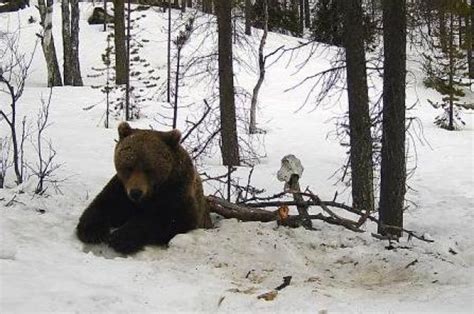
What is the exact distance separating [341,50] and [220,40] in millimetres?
3491

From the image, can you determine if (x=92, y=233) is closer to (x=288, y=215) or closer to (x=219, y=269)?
(x=219, y=269)

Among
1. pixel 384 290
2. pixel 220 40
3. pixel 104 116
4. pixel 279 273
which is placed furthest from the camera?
pixel 104 116

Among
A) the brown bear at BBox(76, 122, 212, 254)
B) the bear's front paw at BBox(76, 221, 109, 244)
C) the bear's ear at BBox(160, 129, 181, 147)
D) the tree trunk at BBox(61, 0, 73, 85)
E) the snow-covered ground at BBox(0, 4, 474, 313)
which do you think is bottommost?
the snow-covered ground at BBox(0, 4, 474, 313)

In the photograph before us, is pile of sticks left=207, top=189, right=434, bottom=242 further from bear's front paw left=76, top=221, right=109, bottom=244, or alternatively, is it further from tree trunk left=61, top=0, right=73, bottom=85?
tree trunk left=61, top=0, right=73, bottom=85

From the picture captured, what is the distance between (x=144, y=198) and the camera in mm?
4812

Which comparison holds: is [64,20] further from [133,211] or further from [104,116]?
[133,211]

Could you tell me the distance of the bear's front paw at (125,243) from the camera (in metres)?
4.65

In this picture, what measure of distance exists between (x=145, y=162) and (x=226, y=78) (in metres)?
9.04

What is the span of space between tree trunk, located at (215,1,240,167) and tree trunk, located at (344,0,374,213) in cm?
412

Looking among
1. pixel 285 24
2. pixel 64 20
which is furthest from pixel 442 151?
pixel 285 24

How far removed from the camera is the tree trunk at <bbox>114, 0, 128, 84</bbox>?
23.6 meters

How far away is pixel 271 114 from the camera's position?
2472 centimetres

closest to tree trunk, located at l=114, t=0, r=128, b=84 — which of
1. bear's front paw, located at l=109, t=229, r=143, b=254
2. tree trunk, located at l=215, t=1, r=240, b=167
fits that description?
tree trunk, located at l=215, t=1, r=240, b=167

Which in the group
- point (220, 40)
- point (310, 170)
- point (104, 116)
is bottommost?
point (310, 170)
